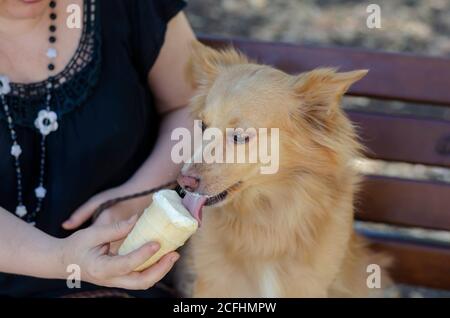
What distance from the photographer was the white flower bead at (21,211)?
1.97 meters

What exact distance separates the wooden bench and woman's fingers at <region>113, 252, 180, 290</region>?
93 centimetres

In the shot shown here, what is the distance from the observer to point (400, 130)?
2.27 metres

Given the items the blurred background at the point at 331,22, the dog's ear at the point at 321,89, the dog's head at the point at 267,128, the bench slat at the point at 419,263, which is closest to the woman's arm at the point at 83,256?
the dog's head at the point at 267,128

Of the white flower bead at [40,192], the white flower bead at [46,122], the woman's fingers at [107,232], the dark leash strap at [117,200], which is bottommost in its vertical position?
the woman's fingers at [107,232]

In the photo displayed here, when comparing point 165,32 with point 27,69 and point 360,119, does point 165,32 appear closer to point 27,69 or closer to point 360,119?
point 27,69

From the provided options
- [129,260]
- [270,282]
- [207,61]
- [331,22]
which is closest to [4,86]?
[207,61]

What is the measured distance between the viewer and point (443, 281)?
2.39 m

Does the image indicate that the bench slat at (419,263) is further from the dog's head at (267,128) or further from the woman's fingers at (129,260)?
the woman's fingers at (129,260)

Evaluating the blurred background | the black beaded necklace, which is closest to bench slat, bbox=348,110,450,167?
the black beaded necklace

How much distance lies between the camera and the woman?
1930 millimetres

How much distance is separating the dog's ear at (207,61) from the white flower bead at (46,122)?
44cm

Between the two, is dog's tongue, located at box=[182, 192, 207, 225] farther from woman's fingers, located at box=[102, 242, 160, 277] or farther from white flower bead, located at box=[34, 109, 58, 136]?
white flower bead, located at box=[34, 109, 58, 136]

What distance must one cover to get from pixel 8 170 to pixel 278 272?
85 centimetres

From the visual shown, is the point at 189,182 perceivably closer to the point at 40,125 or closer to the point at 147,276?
the point at 147,276
